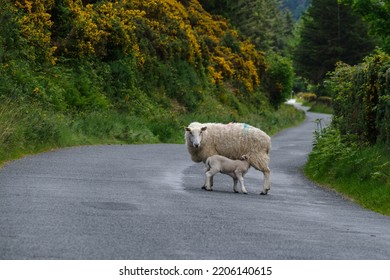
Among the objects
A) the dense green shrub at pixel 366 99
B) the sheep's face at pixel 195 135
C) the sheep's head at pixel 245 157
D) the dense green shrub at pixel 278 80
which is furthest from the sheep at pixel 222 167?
the dense green shrub at pixel 278 80

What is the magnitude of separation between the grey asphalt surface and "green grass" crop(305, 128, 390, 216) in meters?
0.43

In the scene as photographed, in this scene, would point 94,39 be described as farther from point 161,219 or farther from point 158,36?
point 161,219

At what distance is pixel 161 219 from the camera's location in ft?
40.0

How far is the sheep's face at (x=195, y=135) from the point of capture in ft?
57.5

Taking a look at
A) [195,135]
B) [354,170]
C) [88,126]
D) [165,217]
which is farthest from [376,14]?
[165,217]

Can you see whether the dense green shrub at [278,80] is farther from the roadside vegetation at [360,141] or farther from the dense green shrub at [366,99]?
the dense green shrub at [366,99]

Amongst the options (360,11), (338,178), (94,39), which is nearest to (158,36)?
(94,39)

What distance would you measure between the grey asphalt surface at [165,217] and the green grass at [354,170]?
17.1 inches

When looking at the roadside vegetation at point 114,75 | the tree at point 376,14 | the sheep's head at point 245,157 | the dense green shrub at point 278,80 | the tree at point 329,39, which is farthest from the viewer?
the tree at point 329,39

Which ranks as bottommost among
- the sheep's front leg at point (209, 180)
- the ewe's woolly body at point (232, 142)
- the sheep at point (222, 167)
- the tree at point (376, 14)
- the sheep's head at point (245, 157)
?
the sheep's front leg at point (209, 180)

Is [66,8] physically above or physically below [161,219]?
above

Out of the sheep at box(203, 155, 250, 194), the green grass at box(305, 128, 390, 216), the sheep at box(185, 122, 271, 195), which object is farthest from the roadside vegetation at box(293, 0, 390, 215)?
the sheep at box(203, 155, 250, 194)

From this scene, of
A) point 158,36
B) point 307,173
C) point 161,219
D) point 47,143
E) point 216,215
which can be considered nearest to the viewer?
point 161,219

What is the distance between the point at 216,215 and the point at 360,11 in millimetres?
15518
